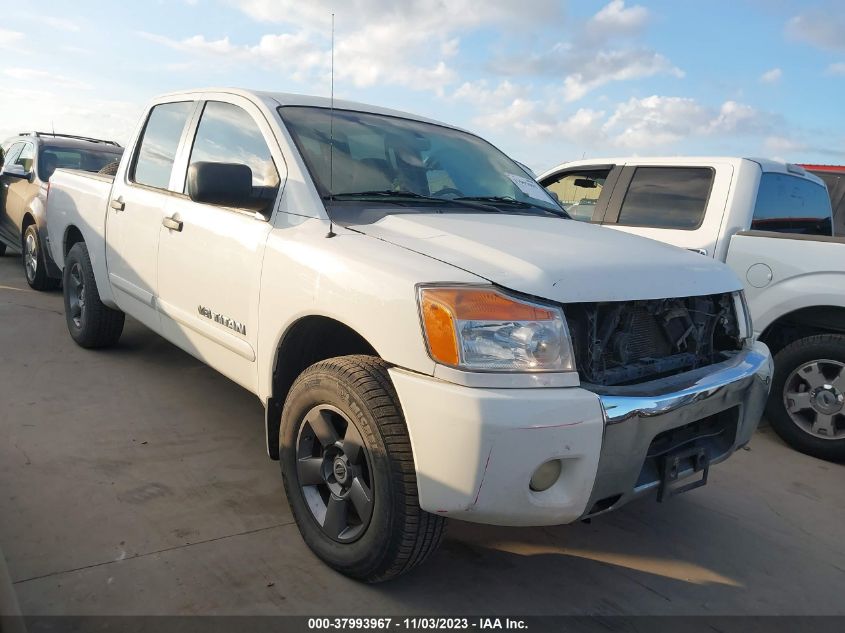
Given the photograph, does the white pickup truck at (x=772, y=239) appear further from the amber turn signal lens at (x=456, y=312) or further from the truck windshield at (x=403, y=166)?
the amber turn signal lens at (x=456, y=312)

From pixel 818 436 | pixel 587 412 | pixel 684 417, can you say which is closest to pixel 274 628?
pixel 587 412

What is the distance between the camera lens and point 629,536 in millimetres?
2854

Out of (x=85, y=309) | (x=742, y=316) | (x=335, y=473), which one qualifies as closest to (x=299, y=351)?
(x=335, y=473)

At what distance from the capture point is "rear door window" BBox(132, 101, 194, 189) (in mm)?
3699

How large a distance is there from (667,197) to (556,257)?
2931mm

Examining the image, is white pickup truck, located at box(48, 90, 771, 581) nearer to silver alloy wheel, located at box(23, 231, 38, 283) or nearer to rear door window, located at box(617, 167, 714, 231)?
rear door window, located at box(617, 167, 714, 231)

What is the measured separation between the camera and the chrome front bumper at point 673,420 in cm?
199

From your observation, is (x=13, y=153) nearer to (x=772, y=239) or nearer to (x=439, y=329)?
(x=439, y=329)

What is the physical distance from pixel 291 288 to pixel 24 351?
3.26 m

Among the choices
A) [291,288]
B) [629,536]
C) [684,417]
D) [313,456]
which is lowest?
[629,536]

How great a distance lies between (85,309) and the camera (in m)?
4.62

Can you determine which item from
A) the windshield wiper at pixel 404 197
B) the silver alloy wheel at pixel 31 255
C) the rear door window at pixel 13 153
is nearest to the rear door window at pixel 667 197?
the windshield wiper at pixel 404 197

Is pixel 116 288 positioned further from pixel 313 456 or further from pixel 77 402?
pixel 313 456

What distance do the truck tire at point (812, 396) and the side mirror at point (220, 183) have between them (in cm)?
327
